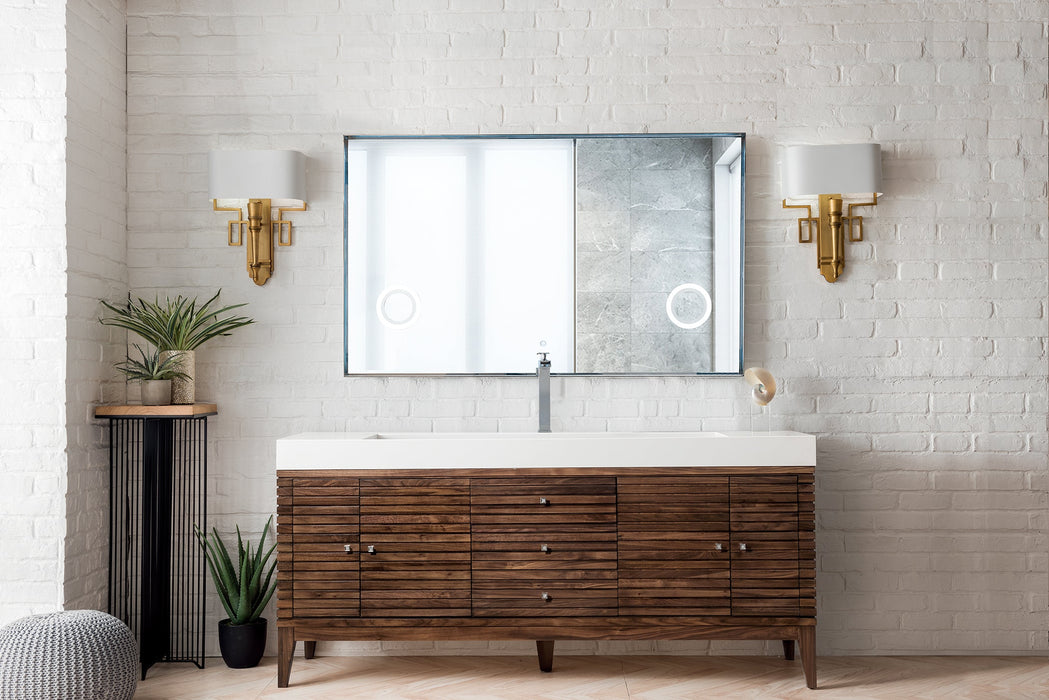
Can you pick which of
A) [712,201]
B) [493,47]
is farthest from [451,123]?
[712,201]

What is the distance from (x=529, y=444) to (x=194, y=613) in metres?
1.55

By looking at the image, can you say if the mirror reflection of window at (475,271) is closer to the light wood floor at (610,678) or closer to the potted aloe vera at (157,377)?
the potted aloe vera at (157,377)

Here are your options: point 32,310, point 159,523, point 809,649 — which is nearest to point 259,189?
point 32,310

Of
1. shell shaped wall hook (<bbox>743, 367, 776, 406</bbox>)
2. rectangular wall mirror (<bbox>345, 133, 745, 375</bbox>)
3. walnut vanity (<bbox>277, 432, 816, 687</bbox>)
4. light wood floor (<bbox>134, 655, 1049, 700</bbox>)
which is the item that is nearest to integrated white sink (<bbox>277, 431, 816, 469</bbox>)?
walnut vanity (<bbox>277, 432, 816, 687</bbox>)

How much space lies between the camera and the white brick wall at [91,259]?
118 inches

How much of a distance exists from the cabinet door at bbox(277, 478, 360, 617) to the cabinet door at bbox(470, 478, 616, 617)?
413 mm

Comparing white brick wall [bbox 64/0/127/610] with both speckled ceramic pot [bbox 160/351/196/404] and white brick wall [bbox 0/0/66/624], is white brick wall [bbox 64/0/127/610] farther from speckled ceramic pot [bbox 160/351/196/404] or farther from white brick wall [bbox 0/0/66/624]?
speckled ceramic pot [bbox 160/351/196/404]

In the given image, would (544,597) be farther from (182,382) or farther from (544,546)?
(182,382)

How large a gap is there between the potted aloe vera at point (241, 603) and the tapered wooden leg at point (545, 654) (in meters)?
0.99

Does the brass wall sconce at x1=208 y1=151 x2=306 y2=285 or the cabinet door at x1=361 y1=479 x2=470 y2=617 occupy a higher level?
the brass wall sconce at x1=208 y1=151 x2=306 y2=285

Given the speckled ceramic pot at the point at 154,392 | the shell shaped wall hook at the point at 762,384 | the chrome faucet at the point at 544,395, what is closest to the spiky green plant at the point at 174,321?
the speckled ceramic pot at the point at 154,392

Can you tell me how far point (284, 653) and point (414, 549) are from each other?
0.57m

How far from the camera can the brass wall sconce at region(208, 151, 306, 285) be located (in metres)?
3.21

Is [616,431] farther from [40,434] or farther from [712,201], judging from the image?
[40,434]
